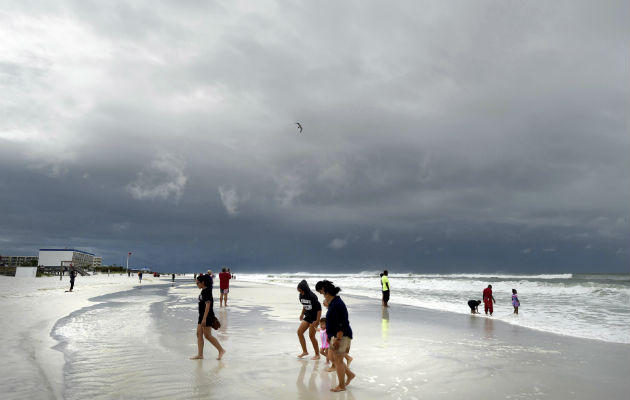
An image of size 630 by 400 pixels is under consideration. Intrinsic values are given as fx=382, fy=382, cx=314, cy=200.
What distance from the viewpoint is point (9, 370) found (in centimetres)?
787

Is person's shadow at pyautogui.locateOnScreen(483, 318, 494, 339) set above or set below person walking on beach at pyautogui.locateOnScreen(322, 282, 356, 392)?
below

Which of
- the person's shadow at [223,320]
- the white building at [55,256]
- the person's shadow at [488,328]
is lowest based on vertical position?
the person's shadow at [488,328]

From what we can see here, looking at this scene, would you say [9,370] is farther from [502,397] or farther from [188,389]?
[502,397]

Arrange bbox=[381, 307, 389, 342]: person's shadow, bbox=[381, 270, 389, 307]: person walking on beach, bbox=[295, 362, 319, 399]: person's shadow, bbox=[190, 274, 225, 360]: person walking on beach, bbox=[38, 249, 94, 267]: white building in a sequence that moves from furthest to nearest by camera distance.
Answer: bbox=[38, 249, 94, 267]: white building
bbox=[381, 270, 389, 307]: person walking on beach
bbox=[381, 307, 389, 342]: person's shadow
bbox=[190, 274, 225, 360]: person walking on beach
bbox=[295, 362, 319, 399]: person's shadow

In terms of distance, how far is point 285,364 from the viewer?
872 cm

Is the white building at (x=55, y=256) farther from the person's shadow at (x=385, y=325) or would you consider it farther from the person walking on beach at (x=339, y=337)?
the person walking on beach at (x=339, y=337)

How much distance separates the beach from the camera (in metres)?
6.87

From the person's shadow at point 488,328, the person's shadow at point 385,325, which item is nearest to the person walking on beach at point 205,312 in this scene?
the person's shadow at point 385,325

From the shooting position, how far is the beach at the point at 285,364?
687 cm

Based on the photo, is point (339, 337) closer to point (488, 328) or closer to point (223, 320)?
point (223, 320)

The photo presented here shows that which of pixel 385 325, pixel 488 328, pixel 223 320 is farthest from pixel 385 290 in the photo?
pixel 223 320

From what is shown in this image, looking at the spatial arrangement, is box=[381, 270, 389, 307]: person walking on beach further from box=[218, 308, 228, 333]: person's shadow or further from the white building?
the white building

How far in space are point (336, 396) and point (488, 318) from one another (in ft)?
50.7

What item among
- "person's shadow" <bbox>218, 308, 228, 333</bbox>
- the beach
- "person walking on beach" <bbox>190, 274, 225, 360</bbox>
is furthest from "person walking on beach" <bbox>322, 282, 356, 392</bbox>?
"person's shadow" <bbox>218, 308, 228, 333</bbox>
